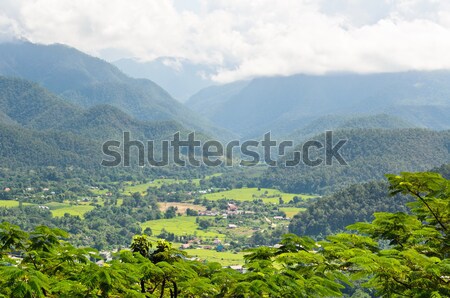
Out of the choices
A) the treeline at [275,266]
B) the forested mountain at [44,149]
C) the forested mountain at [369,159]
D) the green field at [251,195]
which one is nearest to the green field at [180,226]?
the green field at [251,195]

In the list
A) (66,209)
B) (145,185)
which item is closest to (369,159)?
(145,185)

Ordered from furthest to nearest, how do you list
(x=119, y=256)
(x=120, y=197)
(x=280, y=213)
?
(x=120, y=197) < (x=280, y=213) < (x=119, y=256)

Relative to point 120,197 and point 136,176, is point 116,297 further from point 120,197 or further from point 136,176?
point 136,176

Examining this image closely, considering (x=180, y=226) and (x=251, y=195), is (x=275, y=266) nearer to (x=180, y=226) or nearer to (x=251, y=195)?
(x=180, y=226)

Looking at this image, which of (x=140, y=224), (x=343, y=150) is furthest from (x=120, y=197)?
(x=343, y=150)

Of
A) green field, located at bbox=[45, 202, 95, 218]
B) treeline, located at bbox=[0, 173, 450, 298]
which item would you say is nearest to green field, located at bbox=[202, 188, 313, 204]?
green field, located at bbox=[45, 202, 95, 218]

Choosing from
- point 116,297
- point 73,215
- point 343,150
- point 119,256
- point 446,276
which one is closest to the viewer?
point 446,276

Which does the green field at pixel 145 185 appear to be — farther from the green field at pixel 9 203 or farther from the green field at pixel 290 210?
the green field at pixel 290 210
